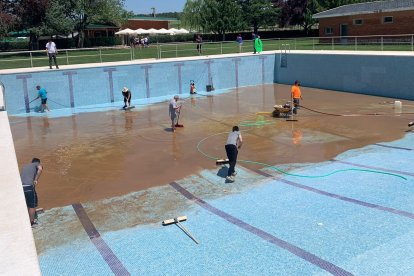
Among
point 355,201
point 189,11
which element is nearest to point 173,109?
point 355,201

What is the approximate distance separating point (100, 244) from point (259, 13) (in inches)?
2547

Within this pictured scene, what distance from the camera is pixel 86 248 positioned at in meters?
7.71

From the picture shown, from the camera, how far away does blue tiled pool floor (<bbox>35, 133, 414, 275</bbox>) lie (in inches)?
273

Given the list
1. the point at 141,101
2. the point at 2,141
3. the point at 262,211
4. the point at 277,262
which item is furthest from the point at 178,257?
the point at 141,101

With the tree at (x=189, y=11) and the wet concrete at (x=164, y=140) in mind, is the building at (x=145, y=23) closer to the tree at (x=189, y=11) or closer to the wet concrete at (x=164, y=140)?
the tree at (x=189, y=11)

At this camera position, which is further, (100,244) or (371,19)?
(371,19)

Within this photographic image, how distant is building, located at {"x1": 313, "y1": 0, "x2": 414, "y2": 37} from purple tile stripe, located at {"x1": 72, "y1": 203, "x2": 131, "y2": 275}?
34.5 meters

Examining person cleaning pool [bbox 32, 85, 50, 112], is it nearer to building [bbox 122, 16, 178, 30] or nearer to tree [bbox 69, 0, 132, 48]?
tree [bbox 69, 0, 132, 48]

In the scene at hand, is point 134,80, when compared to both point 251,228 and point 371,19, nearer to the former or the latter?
point 251,228

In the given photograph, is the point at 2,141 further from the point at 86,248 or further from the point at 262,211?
the point at 262,211

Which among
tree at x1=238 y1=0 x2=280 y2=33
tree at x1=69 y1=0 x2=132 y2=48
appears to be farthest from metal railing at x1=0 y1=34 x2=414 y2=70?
tree at x1=238 y1=0 x2=280 y2=33

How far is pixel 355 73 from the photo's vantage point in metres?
24.5

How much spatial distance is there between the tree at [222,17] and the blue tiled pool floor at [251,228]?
56.1m

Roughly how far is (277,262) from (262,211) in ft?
6.90
